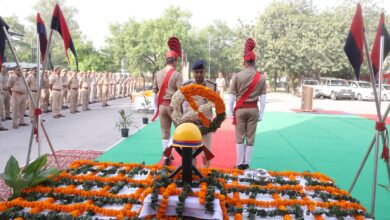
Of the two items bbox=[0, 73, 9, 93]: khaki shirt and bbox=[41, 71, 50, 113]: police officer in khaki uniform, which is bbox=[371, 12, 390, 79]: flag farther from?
bbox=[41, 71, 50, 113]: police officer in khaki uniform

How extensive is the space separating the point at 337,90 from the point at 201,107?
24.4 meters

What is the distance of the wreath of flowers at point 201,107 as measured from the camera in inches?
110

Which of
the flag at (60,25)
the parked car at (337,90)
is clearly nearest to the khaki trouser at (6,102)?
the flag at (60,25)

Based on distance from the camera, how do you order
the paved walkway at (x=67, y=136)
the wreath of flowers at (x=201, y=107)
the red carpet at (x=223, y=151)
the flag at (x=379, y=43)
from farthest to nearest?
the paved walkway at (x=67, y=136)
the red carpet at (x=223, y=151)
the flag at (x=379, y=43)
the wreath of flowers at (x=201, y=107)

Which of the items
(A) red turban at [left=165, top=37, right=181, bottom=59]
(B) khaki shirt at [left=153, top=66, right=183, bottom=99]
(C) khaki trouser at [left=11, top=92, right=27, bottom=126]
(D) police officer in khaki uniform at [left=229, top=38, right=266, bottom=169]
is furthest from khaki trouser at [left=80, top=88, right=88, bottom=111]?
(D) police officer in khaki uniform at [left=229, top=38, right=266, bottom=169]

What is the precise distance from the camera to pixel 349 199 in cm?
259

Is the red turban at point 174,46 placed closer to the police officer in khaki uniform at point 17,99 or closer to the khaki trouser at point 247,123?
the khaki trouser at point 247,123

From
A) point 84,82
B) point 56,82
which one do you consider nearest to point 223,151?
point 56,82

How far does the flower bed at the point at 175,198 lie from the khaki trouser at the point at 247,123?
2182 mm

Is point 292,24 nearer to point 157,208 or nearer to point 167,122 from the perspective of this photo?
point 167,122

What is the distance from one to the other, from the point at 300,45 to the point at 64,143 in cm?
2600

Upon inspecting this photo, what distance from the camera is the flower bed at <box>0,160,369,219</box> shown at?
7.32 feet

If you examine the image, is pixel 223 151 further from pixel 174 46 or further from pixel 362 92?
pixel 362 92

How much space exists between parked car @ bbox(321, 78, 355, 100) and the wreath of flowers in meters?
24.2
